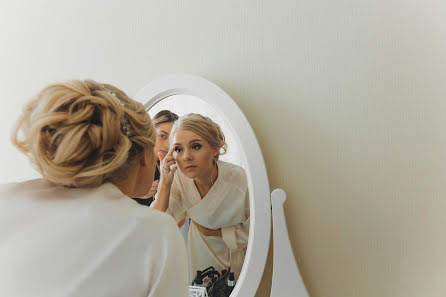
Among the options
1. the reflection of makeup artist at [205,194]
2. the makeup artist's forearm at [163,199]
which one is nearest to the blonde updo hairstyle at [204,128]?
the reflection of makeup artist at [205,194]

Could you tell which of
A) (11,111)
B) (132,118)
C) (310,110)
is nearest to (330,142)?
(310,110)

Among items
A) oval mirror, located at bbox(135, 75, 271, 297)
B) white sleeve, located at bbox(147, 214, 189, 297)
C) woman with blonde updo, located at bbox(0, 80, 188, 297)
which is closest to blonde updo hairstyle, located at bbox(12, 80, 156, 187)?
woman with blonde updo, located at bbox(0, 80, 188, 297)

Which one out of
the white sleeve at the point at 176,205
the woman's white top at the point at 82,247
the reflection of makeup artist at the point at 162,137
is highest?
the reflection of makeup artist at the point at 162,137

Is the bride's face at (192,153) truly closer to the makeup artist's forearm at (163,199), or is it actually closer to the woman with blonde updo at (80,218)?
the makeup artist's forearm at (163,199)

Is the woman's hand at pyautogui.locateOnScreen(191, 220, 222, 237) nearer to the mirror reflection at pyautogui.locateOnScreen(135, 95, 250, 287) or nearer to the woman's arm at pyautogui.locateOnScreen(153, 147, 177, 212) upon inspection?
the mirror reflection at pyautogui.locateOnScreen(135, 95, 250, 287)

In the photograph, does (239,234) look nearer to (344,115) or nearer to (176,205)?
(176,205)

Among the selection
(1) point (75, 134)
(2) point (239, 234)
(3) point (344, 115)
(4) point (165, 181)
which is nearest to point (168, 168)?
(4) point (165, 181)

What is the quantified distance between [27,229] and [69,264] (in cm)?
9

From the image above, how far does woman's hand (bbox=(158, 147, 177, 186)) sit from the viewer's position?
4.78 ft

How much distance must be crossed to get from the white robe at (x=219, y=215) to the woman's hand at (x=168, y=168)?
0.09 ft

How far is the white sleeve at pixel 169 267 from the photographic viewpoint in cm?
78

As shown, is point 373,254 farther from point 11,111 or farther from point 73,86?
point 11,111

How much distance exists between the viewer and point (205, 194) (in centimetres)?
141

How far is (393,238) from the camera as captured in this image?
4.03ft
